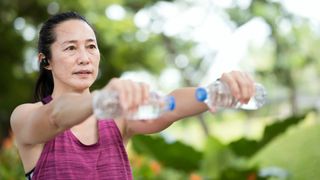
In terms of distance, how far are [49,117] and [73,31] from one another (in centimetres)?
30

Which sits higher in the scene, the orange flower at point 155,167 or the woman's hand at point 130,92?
the orange flower at point 155,167

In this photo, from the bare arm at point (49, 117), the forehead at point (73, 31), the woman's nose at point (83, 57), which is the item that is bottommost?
the bare arm at point (49, 117)

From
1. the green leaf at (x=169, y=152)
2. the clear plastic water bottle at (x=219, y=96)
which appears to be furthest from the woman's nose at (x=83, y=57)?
the green leaf at (x=169, y=152)

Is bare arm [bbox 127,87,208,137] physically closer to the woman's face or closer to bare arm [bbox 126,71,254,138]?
bare arm [bbox 126,71,254,138]

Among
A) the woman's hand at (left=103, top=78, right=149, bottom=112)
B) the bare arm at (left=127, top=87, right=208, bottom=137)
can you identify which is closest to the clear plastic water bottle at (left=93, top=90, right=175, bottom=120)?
the woman's hand at (left=103, top=78, right=149, bottom=112)

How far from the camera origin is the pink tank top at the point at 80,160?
1.66m

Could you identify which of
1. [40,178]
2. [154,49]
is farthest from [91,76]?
[154,49]

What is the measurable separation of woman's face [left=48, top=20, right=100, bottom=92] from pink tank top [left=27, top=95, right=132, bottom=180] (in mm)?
142

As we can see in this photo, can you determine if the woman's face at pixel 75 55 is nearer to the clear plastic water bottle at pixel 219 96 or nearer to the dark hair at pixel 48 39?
the dark hair at pixel 48 39

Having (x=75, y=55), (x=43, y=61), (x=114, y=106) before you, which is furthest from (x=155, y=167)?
(x=114, y=106)

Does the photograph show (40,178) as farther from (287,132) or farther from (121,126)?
(287,132)

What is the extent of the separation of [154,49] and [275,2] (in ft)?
7.75

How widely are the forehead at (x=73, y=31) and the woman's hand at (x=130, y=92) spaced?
0.40 meters

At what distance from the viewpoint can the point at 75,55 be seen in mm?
1736
